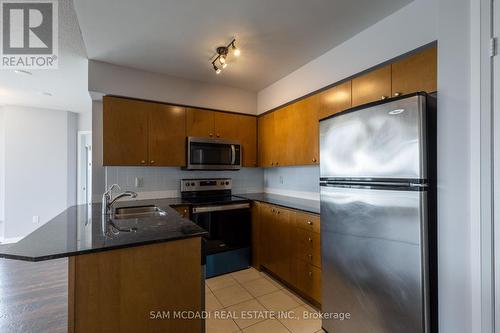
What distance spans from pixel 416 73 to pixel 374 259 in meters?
1.28

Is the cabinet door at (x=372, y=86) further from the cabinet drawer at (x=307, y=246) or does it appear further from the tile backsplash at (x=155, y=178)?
the tile backsplash at (x=155, y=178)

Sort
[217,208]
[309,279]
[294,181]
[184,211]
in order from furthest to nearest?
[294,181] < [217,208] < [184,211] < [309,279]

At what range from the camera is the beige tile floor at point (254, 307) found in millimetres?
1976

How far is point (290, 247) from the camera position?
98.7 inches

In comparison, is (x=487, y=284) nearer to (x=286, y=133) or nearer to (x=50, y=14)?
(x=286, y=133)

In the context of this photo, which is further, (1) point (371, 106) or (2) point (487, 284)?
(1) point (371, 106)

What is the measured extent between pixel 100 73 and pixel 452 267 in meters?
3.43

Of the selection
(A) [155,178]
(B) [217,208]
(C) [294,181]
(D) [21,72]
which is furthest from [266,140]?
(D) [21,72]

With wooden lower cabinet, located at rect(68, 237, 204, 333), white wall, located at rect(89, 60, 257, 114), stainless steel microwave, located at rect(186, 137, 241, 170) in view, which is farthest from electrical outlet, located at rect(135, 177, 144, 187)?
wooden lower cabinet, located at rect(68, 237, 204, 333)

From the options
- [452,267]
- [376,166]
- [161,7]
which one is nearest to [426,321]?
[452,267]

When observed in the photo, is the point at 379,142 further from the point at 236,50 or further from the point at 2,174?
the point at 2,174

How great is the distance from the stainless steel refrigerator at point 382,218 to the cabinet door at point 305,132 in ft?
2.17

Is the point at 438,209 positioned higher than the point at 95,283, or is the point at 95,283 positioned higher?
the point at 438,209

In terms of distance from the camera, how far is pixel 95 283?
1156mm
